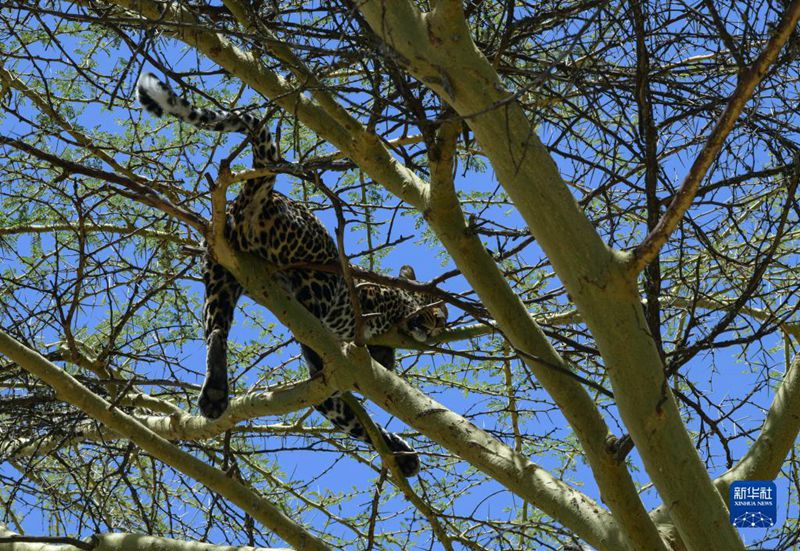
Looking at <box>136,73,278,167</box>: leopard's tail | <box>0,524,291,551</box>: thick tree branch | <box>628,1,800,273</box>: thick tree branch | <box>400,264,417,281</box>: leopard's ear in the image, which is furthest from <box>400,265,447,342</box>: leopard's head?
<box>628,1,800,273</box>: thick tree branch

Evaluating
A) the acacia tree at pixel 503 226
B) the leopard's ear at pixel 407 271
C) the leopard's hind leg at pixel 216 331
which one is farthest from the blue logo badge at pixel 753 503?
the leopard's ear at pixel 407 271

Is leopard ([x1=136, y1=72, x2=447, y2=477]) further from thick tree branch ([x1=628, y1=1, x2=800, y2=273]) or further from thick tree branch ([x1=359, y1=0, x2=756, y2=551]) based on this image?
thick tree branch ([x1=628, y1=1, x2=800, y2=273])

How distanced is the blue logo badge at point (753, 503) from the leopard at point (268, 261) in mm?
1335

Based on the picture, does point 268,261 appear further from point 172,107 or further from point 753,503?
point 753,503

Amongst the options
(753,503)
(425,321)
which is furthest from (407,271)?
(753,503)

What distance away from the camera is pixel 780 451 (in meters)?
3.93

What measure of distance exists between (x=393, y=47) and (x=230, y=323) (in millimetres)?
2836

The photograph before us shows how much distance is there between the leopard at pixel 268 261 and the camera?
179 inches

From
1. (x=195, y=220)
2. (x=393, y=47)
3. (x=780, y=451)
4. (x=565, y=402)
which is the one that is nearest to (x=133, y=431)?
(x=195, y=220)

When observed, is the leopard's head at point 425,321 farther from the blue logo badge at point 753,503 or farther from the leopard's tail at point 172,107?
the blue logo badge at point 753,503

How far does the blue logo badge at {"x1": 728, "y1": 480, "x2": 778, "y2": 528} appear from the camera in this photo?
3889mm

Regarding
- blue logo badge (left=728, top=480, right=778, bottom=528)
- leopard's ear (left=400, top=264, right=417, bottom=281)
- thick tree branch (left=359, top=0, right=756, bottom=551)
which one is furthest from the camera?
leopard's ear (left=400, top=264, right=417, bottom=281)

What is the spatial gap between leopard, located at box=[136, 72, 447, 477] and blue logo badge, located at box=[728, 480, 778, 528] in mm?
1335

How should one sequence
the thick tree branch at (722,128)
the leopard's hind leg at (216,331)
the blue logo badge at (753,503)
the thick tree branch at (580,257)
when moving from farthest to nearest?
the leopard's hind leg at (216,331)
the blue logo badge at (753,503)
the thick tree branch at (580,257)
the thick tree branch at (722,128)
